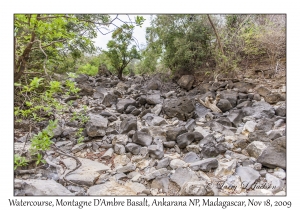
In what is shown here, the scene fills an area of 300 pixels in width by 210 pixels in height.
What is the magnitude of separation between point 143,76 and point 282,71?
575cm

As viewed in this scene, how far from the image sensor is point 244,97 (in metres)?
6.24

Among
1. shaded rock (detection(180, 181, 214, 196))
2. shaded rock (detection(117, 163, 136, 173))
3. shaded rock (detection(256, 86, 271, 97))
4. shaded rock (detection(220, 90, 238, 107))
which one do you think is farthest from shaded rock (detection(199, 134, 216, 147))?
shaded rock (detection(256, 86, 271, 97))

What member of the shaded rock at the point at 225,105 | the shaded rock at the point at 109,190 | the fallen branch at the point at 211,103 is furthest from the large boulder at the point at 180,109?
the shaded rock at the point at 109,190

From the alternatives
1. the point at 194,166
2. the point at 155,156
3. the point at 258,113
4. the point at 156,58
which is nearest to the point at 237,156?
the point at 194,166

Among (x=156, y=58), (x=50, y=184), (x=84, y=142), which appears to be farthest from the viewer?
(x=156, y=58)

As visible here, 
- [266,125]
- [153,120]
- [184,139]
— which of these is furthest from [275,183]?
[153,120]

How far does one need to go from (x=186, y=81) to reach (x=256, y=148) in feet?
18.1

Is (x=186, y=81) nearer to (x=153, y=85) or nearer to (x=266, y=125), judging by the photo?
(x=153, y=85)

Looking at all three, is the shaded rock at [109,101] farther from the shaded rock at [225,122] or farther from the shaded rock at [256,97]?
the shaded rock at [256,97]

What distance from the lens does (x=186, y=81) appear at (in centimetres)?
847

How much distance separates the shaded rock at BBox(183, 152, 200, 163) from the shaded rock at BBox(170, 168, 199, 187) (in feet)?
1.43

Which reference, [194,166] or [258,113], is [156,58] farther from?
[194,166]

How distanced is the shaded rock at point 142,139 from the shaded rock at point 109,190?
1.09 metres

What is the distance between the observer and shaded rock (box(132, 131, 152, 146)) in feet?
12.2
